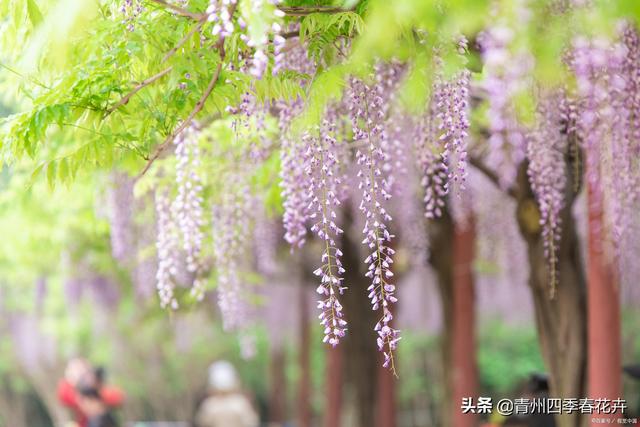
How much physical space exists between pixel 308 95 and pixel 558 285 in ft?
9.12

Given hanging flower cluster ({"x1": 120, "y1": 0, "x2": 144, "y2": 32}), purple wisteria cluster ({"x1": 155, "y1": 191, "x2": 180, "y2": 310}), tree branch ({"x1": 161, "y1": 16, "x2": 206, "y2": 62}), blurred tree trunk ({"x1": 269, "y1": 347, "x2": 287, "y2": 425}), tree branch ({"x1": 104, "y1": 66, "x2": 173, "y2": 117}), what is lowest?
blurred tree trunk ({"x1": 269, "y1": 347, "x2": 287, "y2": 425})

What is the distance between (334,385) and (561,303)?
6.07 meters

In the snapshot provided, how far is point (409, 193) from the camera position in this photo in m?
10.1

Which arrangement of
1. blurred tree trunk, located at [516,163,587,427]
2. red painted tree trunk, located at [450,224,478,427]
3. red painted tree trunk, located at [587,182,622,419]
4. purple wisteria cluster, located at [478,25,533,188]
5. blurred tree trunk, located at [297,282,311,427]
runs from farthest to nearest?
blurred tree trunk, located at [297,282,311,427]
red painted tree trunk, located at [450,224,478,427]
blurred tree trunk, located at [516,163,587,427]
red painted tree trunk, located at [587,182,622,419]
purple wisteria cluster, located at [478,25,533,188]

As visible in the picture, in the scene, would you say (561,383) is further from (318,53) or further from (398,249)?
(398,249)

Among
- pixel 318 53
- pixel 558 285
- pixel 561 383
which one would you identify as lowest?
pixel 561 383

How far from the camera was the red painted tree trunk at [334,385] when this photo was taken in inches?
490

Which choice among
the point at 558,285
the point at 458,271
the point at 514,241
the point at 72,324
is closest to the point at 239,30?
the point at 558,285

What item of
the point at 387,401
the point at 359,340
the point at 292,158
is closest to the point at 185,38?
the point at 292,158

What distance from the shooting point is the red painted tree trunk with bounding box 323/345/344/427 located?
40.9ft

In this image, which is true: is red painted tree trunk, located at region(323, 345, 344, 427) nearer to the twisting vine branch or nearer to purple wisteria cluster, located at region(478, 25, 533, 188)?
purple wisteria cluster, located at region(478, 25, 533, 188)

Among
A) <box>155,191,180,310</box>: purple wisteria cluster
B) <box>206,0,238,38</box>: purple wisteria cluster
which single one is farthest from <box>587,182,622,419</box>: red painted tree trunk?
<box>206,0,238,38</box>: purple wisteria cluster

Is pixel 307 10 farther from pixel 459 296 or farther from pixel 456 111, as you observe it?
pixel 459 296

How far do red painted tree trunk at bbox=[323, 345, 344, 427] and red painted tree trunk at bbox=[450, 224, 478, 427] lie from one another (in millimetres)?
2886
